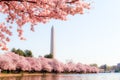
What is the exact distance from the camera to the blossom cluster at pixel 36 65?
75438 mm

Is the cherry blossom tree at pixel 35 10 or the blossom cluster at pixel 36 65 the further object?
the blossom cluster at pixel 36 65

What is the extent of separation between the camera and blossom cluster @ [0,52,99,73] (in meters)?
75.4

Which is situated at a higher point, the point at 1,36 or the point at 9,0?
the point at 9,0

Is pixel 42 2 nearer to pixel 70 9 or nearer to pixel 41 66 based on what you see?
pixel 70 9

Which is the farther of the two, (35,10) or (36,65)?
(36,65)

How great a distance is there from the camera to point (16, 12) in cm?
1375

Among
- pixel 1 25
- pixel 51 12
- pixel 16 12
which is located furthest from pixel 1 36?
pixel 51 12

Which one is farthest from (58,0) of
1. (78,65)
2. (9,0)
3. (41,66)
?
(78,65)

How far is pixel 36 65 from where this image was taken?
99.1 m

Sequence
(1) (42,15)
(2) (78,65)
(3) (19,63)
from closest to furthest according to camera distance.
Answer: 1. (1) (42,15)
2. (3) (19,63)
3. (2) (78,65)

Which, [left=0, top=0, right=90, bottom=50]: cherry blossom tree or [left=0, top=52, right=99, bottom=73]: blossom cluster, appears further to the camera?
[left=0, top=52, right=99, bottom=73]: blossom cluster

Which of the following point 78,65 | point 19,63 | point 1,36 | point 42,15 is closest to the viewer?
point 42,15

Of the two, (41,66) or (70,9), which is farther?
(41,66)

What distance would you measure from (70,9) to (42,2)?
106cm
